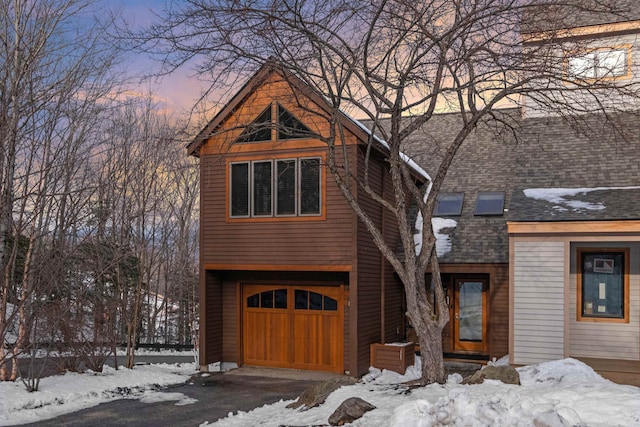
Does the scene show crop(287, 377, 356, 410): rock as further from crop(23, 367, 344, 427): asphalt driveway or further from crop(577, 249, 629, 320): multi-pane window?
crop(577, 249, 629, 320): multi-pane window

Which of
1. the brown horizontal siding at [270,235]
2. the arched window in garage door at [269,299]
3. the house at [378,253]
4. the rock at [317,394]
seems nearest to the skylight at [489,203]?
the house at [378,253]

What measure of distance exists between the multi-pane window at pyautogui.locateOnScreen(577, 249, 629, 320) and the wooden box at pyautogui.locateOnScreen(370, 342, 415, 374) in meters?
4.07

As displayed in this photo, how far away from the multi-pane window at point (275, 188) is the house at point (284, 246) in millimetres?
24

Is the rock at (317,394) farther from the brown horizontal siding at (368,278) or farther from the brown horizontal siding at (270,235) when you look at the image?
the brown horizontal siding at (270,235)

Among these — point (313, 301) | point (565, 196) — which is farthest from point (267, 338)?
point (565, 196)

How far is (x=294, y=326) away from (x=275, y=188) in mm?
3397

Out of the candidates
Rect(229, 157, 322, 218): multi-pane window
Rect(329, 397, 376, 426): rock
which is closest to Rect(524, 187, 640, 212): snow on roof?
Rect(229, 157, 322, 218): multi-pane window

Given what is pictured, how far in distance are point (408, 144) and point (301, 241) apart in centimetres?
752

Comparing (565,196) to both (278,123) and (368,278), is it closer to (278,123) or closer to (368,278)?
(368,278)

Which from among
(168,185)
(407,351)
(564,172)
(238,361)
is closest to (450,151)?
(407,351)

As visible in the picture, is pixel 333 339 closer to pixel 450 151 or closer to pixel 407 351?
pixel 407 351

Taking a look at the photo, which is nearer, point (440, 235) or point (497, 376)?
point (497, 376)

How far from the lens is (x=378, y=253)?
14.3 metres

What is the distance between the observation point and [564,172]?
593 inches
